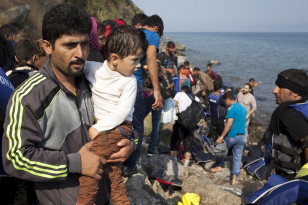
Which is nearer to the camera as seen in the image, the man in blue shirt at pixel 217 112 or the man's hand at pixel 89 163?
the man's hand at pixel 89 163

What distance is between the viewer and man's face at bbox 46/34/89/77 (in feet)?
5.68

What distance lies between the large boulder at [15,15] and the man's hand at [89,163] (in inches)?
438

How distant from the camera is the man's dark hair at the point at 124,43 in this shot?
7.40ft

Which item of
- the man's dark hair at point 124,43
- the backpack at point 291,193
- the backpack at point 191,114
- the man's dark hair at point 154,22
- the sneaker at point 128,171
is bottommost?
the sneaker at point 128,171

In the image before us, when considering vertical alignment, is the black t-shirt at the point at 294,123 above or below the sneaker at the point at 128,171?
above

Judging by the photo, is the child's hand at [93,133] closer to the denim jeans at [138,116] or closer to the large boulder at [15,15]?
the denim jeans at [138,116]

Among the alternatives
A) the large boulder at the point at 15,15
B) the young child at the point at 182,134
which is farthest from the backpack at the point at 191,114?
the large boulder at the point at 15,15

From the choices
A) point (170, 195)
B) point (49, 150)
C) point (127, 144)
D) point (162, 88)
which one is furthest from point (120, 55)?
point (170, 195)

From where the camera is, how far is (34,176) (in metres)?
1.58

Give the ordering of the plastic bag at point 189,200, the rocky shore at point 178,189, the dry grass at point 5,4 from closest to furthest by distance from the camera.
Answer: the rocky shore at point 178,189 < the plastic bag at point 189,200 < the dry grass at point 5,4

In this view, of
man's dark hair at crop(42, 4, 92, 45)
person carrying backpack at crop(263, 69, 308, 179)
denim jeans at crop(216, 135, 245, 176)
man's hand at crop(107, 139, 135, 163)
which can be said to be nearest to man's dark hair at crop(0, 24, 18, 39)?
man's dark hair at crop(42, 4, 92, 45)

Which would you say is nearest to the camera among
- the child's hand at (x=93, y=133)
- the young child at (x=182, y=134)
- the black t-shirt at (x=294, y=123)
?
the child's hand at (x=93, y=133)

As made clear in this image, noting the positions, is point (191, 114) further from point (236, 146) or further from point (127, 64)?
point (127, 64)

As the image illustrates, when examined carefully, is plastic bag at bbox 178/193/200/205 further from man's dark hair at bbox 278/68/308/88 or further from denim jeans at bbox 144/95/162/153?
man's dark hair at bbox 278/68/308/88
